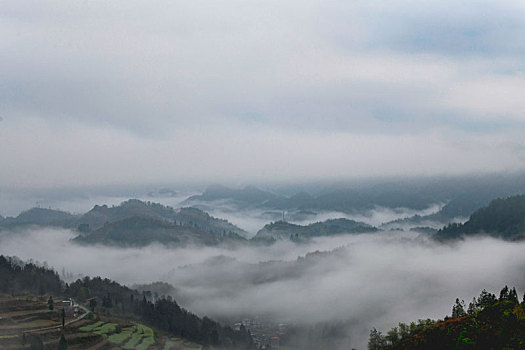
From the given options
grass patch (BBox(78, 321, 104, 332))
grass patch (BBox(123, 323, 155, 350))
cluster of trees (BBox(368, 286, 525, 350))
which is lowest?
grass patch (BBox(123, 323, 155, 350))

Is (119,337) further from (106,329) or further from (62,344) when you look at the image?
(62,344)

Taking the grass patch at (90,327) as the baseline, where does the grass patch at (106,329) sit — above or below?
below

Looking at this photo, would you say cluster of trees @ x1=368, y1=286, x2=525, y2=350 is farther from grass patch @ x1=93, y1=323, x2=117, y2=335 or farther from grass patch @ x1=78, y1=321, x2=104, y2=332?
grass patch @ x1=78, y1=321, x2=104, y2=332

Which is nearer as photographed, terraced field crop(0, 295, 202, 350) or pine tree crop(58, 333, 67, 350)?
pine tree crop(58, 333, 67, 350)

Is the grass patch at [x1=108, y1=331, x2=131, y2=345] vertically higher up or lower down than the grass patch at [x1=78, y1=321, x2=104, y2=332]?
lower down

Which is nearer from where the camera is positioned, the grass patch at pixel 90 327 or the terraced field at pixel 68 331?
the terraced field at pixel 68 331

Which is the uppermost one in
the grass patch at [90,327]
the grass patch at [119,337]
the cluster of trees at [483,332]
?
the cluster of trees at [483,332]

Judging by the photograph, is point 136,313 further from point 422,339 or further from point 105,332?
point 422,339

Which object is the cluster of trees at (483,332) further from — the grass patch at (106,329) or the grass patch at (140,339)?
the grass patch at (106,329)

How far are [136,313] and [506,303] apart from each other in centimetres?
15664

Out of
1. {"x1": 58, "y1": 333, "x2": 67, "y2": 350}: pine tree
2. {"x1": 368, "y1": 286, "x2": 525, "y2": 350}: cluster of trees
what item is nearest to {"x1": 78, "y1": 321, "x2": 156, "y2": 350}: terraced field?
{"x1": 58, "y1": 333, "x2": 67, "y2": 350}: pine tree

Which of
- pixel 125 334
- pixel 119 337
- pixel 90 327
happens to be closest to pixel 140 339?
pixel 125 334

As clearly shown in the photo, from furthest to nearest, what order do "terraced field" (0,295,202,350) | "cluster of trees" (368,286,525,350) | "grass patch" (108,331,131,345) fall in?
"grass patch" (108,331,131,345), "terraced field" (0,295,202,350), "cluster of trees" (368,286,525,350)

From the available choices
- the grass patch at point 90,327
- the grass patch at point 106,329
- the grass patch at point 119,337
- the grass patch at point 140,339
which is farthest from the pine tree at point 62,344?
the grass patch at point 106,329
